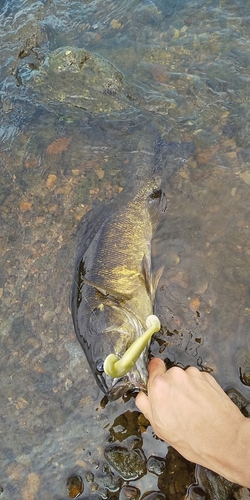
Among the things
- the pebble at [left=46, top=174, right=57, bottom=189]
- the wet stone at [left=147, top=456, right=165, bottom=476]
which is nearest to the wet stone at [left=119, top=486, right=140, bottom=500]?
the wet stone at [left=147, top=456, right=165, bottom=476]

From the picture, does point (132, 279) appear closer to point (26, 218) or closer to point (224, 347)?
point (224, 347)

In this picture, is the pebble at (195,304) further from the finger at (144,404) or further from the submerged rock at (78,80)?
the submerged rock at (78,80)

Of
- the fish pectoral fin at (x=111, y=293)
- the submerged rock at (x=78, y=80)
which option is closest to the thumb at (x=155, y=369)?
the fish pectoral fin at (x=111, y=293)

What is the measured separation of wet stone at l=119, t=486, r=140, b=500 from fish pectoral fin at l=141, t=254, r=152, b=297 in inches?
70.7

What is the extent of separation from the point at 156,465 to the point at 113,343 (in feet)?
3.90

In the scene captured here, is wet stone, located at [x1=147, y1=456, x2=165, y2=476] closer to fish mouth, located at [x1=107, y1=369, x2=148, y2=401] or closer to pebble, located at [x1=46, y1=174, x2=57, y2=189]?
fish mouth, located at [x1=107, y1=369, x2=148, y2=401]

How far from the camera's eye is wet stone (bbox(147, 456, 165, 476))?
3.76 metres

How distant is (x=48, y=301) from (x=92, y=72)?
360cm

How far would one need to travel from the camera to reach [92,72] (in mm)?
6168

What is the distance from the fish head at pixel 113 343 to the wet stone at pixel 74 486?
2.59 feet

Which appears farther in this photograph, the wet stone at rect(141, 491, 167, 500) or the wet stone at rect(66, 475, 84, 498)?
the wet stone at rect(66, 475, 84, 498)

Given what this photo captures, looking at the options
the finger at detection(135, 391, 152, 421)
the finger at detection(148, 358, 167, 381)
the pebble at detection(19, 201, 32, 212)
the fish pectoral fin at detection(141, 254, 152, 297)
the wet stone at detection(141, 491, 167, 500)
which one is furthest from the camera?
the pebble at detection(19, 201, 32, 212)

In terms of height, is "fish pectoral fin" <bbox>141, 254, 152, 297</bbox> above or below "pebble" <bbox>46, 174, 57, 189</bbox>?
below

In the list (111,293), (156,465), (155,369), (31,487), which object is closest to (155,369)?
(155,369)
